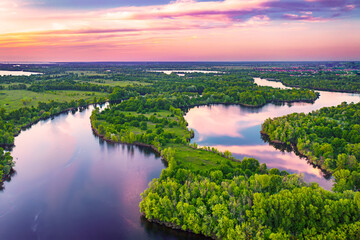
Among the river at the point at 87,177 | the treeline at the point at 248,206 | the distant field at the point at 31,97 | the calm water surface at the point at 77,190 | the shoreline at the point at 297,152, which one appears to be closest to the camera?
the treeline at the point at 248,206

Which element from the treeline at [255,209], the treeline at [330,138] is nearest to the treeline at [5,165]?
the treeline at [255,209]

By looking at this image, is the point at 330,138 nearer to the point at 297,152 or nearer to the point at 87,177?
the point at 297,152

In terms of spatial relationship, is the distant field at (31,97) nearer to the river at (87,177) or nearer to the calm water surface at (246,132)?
the river at (87,177)

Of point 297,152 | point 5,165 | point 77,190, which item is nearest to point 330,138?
point 297,152

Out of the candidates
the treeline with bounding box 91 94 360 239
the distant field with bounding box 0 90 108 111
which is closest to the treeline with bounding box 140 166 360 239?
the treeline with bounding box 91 94 360 239

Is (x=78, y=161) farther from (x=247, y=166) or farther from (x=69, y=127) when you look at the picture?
(x=247, y=166)

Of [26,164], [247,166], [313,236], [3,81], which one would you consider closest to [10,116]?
[26,164]

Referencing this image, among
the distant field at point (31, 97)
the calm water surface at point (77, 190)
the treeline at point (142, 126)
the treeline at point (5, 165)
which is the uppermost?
the distant field at point (31, 97)
